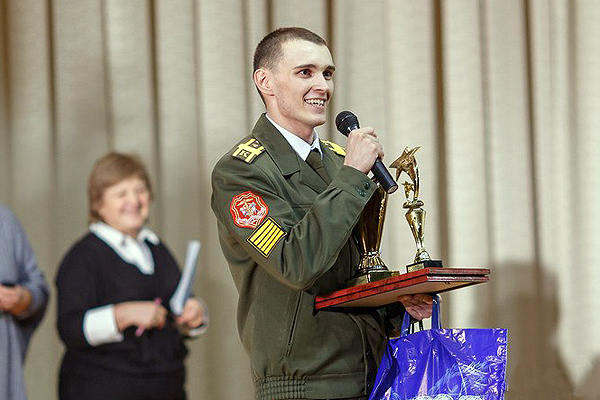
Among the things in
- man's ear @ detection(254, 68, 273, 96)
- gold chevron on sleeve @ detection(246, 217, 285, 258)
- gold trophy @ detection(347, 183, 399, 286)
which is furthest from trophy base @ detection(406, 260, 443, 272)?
man's ear @ detection(254, 68, 273, 96)

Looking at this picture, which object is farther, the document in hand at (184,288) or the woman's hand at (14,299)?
the document in hand at (184,288)

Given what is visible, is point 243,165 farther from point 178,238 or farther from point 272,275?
point 178,238

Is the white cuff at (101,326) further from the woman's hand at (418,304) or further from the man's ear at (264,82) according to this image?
the woman's hand at (418,304)

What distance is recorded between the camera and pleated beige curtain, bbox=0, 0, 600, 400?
3.77 metres

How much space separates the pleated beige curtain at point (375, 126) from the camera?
3.77m

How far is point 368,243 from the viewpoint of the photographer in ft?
6.53

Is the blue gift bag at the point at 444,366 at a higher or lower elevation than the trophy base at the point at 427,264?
lower

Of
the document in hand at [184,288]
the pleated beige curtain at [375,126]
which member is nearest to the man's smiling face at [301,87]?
the document in hand at [184,288]

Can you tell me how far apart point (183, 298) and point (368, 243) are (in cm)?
150

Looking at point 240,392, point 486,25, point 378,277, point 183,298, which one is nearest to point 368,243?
point 378,277

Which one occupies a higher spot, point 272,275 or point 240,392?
point 272,275

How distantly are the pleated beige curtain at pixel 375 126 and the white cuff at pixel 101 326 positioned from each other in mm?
531

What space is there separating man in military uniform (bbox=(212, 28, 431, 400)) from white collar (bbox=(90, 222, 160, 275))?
1372 millimetres

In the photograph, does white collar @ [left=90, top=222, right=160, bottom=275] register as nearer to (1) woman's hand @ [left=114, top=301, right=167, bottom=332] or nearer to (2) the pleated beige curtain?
(1) woman's hand @ [left=114, top=301, right=167, bottom=332]
